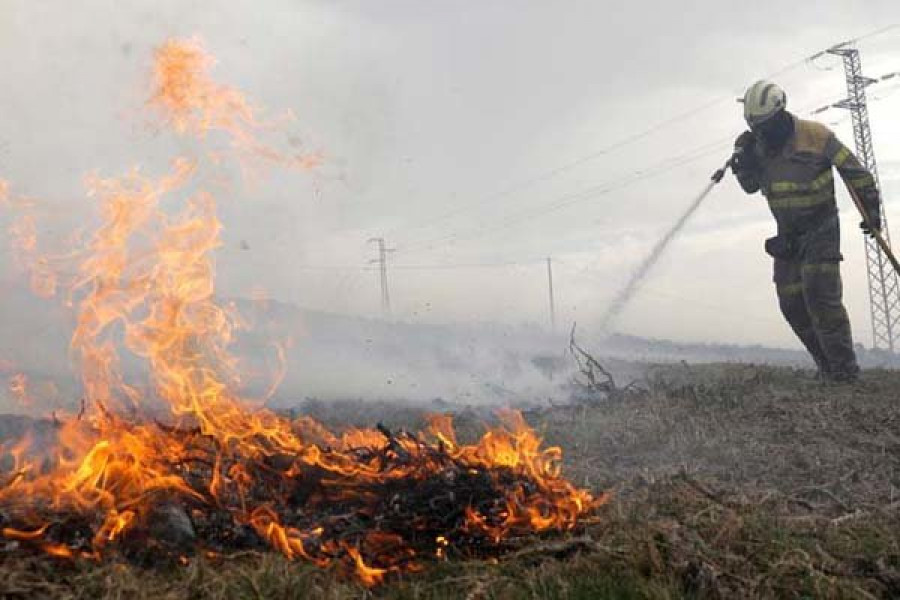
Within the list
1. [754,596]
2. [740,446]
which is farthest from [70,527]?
[740,446]

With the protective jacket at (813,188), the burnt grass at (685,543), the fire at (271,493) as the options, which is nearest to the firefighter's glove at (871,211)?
the protective jacket at (813,188)

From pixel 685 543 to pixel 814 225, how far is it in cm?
717

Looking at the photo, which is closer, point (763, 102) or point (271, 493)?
point (271, 493)

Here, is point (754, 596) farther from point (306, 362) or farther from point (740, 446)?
point (306, 362)

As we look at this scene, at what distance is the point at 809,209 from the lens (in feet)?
31.8

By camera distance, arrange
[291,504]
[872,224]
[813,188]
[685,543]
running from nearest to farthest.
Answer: [685,543] → [291,504] → [813,188] → [872,224]

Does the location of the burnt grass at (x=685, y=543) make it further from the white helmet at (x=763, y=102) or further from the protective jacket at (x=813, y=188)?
the white helmet at (x=763, y=102)

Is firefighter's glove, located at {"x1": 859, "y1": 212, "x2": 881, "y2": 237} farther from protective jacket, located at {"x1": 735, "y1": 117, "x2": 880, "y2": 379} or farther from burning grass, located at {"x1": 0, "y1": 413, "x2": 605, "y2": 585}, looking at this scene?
burning grass, located at {"x1": 0, "y1": 413, "x2": 605, "y2": 585}

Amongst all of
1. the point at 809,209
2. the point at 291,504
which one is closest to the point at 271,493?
the point at 291,504

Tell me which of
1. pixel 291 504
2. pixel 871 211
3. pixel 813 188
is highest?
pixel 813 188

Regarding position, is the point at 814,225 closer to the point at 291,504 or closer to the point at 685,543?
the point at 685,543

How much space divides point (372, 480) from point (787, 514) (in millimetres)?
2473

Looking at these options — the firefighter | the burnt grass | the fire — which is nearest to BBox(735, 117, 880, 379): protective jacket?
the firefighter

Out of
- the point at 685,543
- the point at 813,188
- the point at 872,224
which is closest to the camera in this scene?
the point at 685,543
